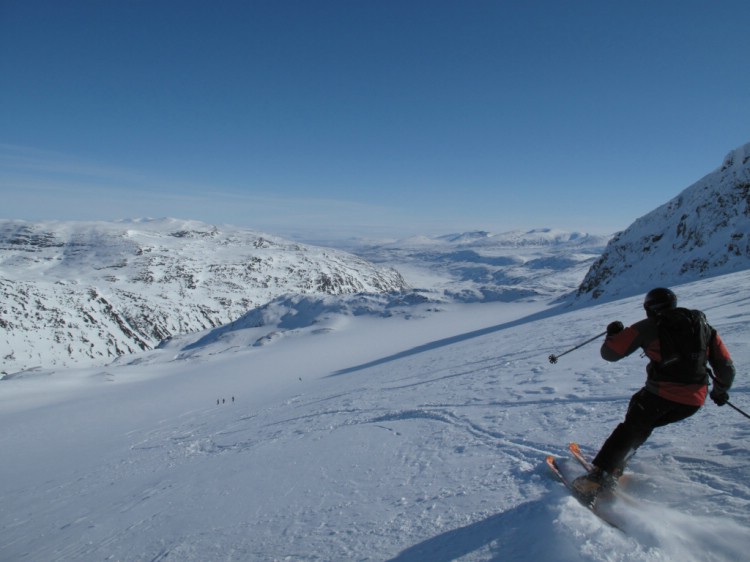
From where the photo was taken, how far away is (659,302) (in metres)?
4.31

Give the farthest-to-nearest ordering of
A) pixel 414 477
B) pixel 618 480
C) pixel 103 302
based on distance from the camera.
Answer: pixel 103 302 → pixel 414 477 → pixel 618 480

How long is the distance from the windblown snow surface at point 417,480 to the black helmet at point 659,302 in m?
1.98

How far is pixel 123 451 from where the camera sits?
14570 millimetres

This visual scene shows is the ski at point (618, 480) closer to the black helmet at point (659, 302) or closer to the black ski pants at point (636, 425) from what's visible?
the black ski pants at point (636, 425)

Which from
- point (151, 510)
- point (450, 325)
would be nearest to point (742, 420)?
point (151, 510)

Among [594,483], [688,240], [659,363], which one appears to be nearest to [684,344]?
[659,363]

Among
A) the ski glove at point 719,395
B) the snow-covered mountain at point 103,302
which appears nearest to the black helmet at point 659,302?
the ski glove at point 719,395

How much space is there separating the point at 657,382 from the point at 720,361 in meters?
0.66

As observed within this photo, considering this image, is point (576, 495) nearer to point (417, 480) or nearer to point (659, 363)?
point (659, 363)

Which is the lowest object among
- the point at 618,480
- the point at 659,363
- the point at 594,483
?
the point at 618,480

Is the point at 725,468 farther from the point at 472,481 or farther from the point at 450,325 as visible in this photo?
the point at 450,325

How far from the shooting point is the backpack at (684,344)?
415 centimetres

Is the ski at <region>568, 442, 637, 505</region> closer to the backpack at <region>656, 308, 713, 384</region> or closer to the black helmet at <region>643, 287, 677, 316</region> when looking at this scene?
the backpack at <region>656, 308, 713, 384</region>

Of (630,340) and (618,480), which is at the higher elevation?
(630,340)
